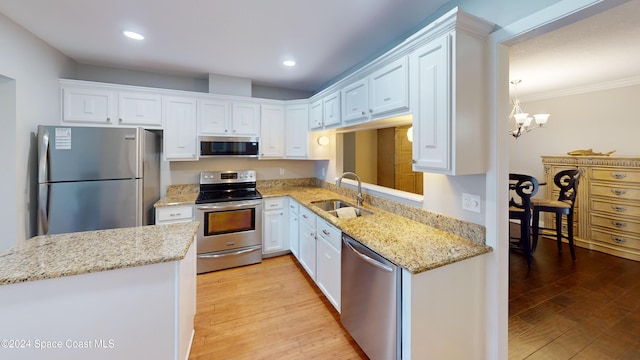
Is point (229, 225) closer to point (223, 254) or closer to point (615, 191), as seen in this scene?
point (223, 254)

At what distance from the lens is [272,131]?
367 centimetres

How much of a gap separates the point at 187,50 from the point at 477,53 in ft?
8.87

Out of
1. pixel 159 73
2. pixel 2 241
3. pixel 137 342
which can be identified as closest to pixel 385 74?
pixel 137 342

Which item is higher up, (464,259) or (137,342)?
(464,259)

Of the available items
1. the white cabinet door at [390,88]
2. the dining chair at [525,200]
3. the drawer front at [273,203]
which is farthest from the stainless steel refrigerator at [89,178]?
the dining chair at [525,200]

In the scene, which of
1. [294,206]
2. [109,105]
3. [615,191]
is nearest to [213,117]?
[109,105]

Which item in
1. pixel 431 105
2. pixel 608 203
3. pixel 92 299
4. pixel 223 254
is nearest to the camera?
pixel 92 299

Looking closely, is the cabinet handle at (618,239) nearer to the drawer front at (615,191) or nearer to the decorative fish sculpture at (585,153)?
the drawer front at (615,191)

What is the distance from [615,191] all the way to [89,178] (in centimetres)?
660

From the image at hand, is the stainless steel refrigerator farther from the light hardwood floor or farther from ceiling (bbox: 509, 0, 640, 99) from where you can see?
ceiling (bbox: 509, 0, 640, 99)

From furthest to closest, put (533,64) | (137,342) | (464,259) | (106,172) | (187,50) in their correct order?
(533,64), (187,50), (106,172), (464,259), (137,342)

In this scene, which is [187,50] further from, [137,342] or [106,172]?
[137,342]

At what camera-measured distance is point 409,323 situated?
133cm

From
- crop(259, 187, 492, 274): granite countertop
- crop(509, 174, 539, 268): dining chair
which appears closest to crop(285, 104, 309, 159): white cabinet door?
crop(259, 187, 492, 274): granite countertop
